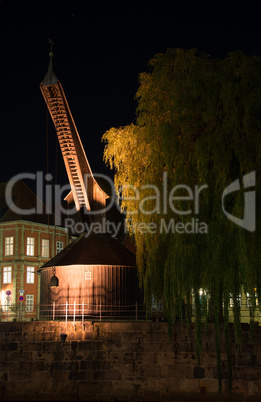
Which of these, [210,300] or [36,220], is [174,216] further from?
[36,220]

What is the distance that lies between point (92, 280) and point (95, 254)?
133 cm

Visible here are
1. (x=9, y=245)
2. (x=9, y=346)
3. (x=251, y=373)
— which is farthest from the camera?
(x=9, y=245)

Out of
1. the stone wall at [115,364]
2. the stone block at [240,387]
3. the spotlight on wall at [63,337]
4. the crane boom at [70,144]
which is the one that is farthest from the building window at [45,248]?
the stone block at [240,387]

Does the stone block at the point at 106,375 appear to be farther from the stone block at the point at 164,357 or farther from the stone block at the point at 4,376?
the stone block at the point at 4,376

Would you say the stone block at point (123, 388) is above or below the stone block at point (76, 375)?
below

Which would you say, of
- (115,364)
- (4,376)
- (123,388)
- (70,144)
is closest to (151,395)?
(123,388)

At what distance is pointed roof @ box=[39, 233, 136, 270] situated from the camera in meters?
23.3

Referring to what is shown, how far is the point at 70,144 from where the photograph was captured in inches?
867

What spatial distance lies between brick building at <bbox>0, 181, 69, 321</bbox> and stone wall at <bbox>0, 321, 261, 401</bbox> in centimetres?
1517

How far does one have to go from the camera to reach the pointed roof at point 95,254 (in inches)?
918

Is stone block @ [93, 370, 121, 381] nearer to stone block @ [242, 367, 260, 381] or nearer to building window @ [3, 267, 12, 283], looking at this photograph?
stone block @ [242, 367, 260, 381]

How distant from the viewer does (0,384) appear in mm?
18875

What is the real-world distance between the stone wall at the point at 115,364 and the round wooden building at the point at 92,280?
10.6 feet

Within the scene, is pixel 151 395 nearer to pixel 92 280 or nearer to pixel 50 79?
pixel 92 280
